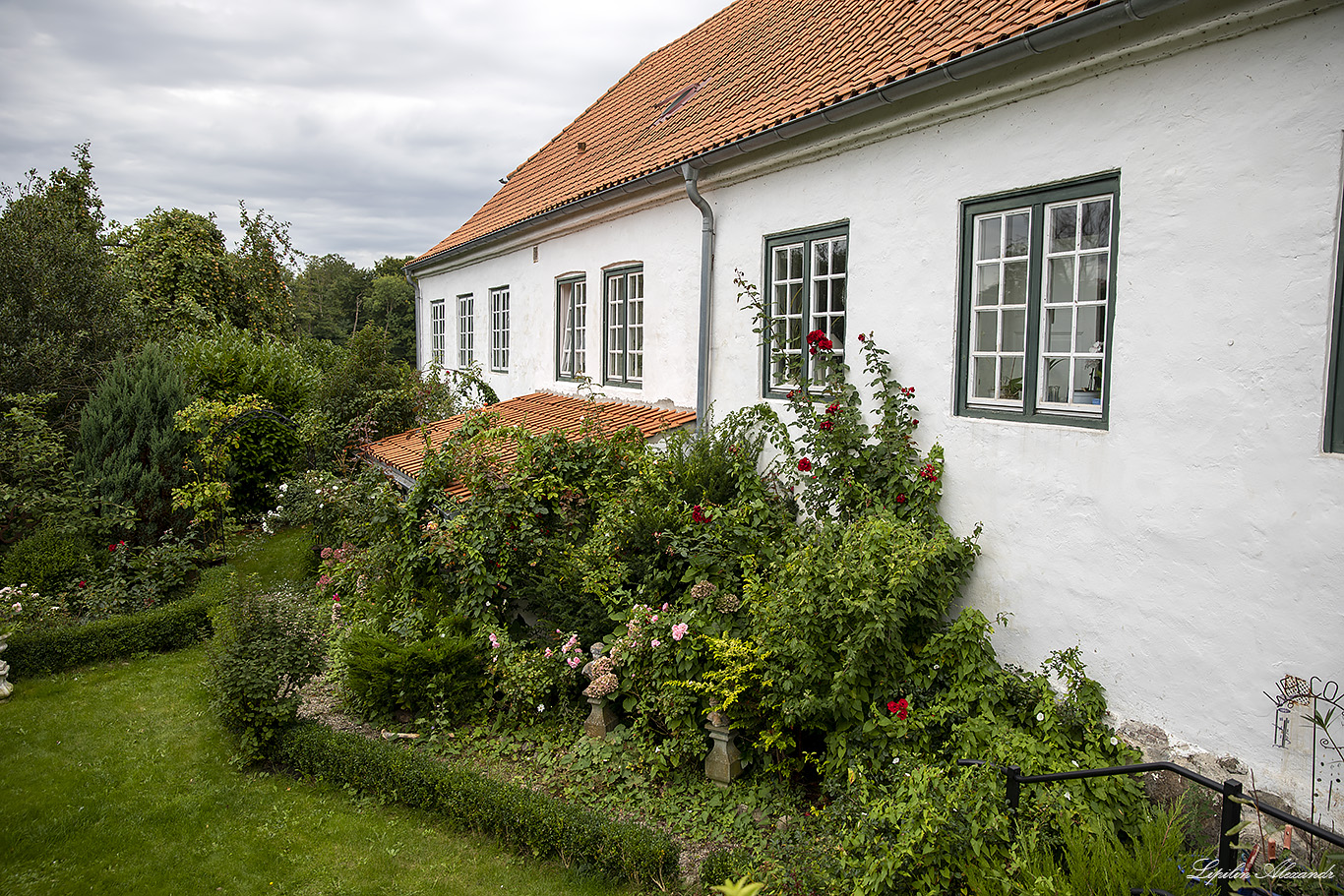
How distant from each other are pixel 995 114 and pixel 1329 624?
380cm

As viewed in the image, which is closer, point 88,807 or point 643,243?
point 88,807

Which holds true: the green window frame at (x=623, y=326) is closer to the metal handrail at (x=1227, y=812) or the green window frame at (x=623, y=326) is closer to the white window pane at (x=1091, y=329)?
the white window pane at (x=1091, y=329)

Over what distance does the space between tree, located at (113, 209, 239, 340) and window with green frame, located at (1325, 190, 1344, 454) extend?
23087mm

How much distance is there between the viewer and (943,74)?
17.7ft

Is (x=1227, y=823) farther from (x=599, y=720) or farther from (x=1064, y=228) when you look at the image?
(x=599, y=720)

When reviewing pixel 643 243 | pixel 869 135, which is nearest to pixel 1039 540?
pixel 869 135

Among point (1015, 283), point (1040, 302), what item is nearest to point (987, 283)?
point (1015, 283)

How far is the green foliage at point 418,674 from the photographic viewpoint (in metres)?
6.72

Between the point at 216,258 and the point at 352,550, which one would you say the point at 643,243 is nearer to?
the point at 352,550

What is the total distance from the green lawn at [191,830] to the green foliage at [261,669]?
37cm

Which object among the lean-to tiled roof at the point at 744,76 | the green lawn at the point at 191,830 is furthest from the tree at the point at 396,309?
the green lawn at the point at 191,830

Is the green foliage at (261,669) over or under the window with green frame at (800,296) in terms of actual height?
under

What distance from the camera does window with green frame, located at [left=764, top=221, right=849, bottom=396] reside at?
6.93 meters

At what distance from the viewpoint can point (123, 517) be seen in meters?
10.6
